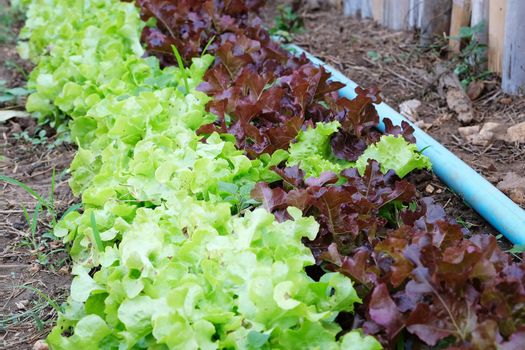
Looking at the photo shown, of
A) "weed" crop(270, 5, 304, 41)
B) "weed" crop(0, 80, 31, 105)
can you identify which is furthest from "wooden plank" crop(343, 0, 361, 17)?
"weed" crop(0, 80, 31, 105)

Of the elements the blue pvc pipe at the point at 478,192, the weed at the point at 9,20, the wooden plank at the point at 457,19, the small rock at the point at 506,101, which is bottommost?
the weed at the point at 9,20

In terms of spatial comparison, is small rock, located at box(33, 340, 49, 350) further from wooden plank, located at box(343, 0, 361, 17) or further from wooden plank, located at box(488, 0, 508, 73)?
wooden plank, located at box(343, 0, 361, 17)

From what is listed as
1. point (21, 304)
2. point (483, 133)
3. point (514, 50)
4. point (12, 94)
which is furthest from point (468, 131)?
point (12, 94)

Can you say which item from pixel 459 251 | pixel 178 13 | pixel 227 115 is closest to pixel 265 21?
pixel 178 13

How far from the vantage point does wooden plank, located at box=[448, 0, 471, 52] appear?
3.75 metres

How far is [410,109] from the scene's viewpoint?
3.54 metres

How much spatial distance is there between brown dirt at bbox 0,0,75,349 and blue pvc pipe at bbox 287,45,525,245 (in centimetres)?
144

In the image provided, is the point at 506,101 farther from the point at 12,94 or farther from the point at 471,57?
the point at 12,94

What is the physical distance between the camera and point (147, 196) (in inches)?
94.0

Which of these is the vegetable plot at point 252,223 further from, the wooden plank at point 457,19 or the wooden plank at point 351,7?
the wooden plank at point 351,7

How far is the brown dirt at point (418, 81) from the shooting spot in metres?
2.86

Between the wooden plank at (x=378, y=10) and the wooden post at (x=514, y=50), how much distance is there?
1.34m

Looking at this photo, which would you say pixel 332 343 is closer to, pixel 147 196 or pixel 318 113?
pixel 147 196

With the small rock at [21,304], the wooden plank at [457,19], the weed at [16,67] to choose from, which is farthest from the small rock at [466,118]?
the weed at [16,67]
